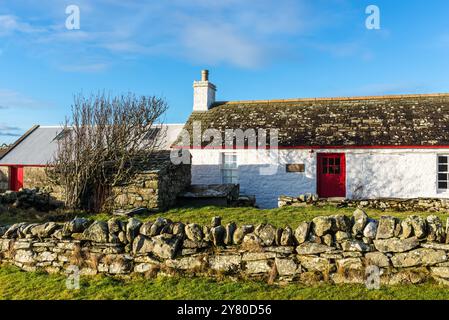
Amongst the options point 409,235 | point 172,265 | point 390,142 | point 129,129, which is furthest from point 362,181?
point 172,265

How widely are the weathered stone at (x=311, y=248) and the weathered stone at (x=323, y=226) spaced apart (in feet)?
0.74

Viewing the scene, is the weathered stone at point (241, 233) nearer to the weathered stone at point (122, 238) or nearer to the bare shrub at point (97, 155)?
the weathered stone at point (122, 238)

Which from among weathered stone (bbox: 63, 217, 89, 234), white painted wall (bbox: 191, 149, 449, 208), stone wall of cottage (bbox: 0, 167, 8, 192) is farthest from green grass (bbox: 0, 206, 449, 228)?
stone wall of cottage (bbox: 0, 167, 8, 192)

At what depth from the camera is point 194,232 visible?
23.2 feet

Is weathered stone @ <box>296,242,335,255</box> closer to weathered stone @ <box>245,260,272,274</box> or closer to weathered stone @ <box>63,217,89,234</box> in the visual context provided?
weathered stone @ <box>245,260,272,274</box>

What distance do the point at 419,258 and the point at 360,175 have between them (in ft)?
38.3

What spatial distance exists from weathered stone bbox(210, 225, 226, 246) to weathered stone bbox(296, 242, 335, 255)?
1351mm

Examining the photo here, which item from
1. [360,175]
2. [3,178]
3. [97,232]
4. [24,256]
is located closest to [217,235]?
[97,232]

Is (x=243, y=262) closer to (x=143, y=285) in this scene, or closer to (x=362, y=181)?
(x=143, y=285)

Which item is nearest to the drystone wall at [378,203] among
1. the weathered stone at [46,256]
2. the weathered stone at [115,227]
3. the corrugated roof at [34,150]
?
the weathered stone at [115,227]

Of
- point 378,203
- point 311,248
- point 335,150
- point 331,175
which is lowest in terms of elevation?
point 378,203

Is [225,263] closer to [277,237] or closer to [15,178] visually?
[277,237]

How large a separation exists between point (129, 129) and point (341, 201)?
8.75m

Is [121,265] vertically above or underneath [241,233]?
underneath
